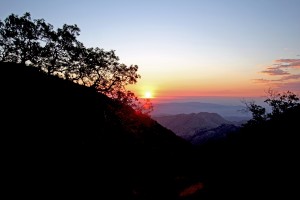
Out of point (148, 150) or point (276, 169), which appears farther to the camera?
point (148, 150)

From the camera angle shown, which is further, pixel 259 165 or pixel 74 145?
pixel 259 165

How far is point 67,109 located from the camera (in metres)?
17.0

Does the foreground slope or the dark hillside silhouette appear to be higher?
the foreground slope

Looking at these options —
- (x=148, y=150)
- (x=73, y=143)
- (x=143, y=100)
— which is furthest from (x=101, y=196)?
(x=143, y=100)

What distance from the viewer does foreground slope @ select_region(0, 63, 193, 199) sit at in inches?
455

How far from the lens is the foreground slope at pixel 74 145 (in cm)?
1156

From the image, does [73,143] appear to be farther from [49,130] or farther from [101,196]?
[101,196]

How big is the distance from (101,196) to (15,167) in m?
3.93

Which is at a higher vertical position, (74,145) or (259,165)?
(74,145)

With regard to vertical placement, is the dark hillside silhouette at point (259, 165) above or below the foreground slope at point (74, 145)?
below

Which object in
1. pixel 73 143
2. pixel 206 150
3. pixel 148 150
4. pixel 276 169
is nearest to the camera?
pixel 73 143

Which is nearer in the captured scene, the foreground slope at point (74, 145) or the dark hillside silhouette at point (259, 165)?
the foreground slope at point (74, 145)

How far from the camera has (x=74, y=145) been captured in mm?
13875

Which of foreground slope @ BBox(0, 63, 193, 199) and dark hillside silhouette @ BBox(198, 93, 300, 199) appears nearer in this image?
foreground slope @ BBox(0, 63, 193, 199)
